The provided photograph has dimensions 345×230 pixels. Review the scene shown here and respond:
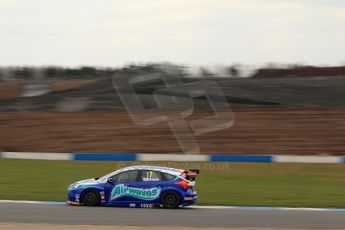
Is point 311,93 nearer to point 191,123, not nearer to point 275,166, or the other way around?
point 191,123

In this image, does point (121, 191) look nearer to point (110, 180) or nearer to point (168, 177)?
point (110, 180)

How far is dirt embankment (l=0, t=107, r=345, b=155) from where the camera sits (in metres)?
30.9

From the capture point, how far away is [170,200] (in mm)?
15109

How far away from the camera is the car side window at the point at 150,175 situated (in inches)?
599

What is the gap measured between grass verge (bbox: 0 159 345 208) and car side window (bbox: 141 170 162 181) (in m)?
1.88

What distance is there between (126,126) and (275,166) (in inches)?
444

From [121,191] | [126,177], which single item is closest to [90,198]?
[121,191]

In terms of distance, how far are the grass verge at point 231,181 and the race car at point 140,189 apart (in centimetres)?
163

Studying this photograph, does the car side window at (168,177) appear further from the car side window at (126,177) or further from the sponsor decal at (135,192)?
the car side window at (126,177)

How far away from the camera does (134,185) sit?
15.2 m

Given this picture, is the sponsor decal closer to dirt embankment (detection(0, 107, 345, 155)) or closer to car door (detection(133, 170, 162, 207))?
car door (detection(133, 170, 162, 207))

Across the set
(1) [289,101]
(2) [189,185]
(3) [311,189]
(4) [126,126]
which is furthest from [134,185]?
(1) [289,101]

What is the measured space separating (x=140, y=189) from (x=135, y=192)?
0.16 m

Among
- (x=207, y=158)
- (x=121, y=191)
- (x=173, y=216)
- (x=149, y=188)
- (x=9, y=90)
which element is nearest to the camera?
(x=173, y=216)
